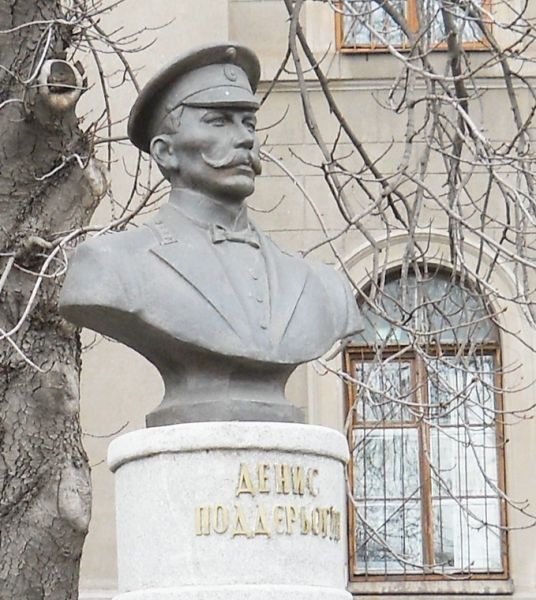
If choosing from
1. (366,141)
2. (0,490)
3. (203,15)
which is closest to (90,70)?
(203,15)

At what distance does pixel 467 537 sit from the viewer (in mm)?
15422

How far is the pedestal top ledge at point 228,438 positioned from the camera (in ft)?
23.2

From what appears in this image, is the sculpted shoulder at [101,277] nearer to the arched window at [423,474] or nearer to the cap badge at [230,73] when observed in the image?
the cap badge at [230,73]

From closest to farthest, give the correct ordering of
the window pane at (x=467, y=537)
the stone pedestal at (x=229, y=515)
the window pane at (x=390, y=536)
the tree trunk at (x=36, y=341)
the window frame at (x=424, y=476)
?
the stone pedestal at (x=229, y=515)
the tree trunk at (x=36, y=341)
the window frame at (x=424, y=476)
the window pane at (x=390, y=536)
the window pane at (x=467, y=537)

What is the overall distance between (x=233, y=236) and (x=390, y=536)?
8.18 m

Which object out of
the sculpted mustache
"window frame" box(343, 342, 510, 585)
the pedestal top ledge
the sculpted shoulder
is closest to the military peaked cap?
the sculpted mustache

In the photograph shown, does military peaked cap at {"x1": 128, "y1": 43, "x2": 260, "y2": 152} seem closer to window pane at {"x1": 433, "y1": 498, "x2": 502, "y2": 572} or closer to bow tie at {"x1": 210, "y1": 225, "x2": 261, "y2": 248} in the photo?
bow tie at {"x1": 210, "y1": 225, "x2": 261, "y2": 248}

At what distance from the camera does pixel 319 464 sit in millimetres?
7246

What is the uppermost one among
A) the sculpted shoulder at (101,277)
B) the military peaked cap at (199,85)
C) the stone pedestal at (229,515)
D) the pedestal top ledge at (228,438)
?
the military peaked cap at (199,85)

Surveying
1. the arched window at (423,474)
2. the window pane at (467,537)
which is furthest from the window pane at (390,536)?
the window pane at (467,537)

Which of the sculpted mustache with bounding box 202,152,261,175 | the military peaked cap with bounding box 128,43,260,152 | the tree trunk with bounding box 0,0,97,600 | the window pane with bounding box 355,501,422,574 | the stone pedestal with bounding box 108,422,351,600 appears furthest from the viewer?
the window pane with bounding box 355,501,422,574

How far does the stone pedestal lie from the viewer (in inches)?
276

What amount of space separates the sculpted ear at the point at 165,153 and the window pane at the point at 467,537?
8.08 metres

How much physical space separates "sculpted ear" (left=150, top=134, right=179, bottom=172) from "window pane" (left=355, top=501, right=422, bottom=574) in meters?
7.74
